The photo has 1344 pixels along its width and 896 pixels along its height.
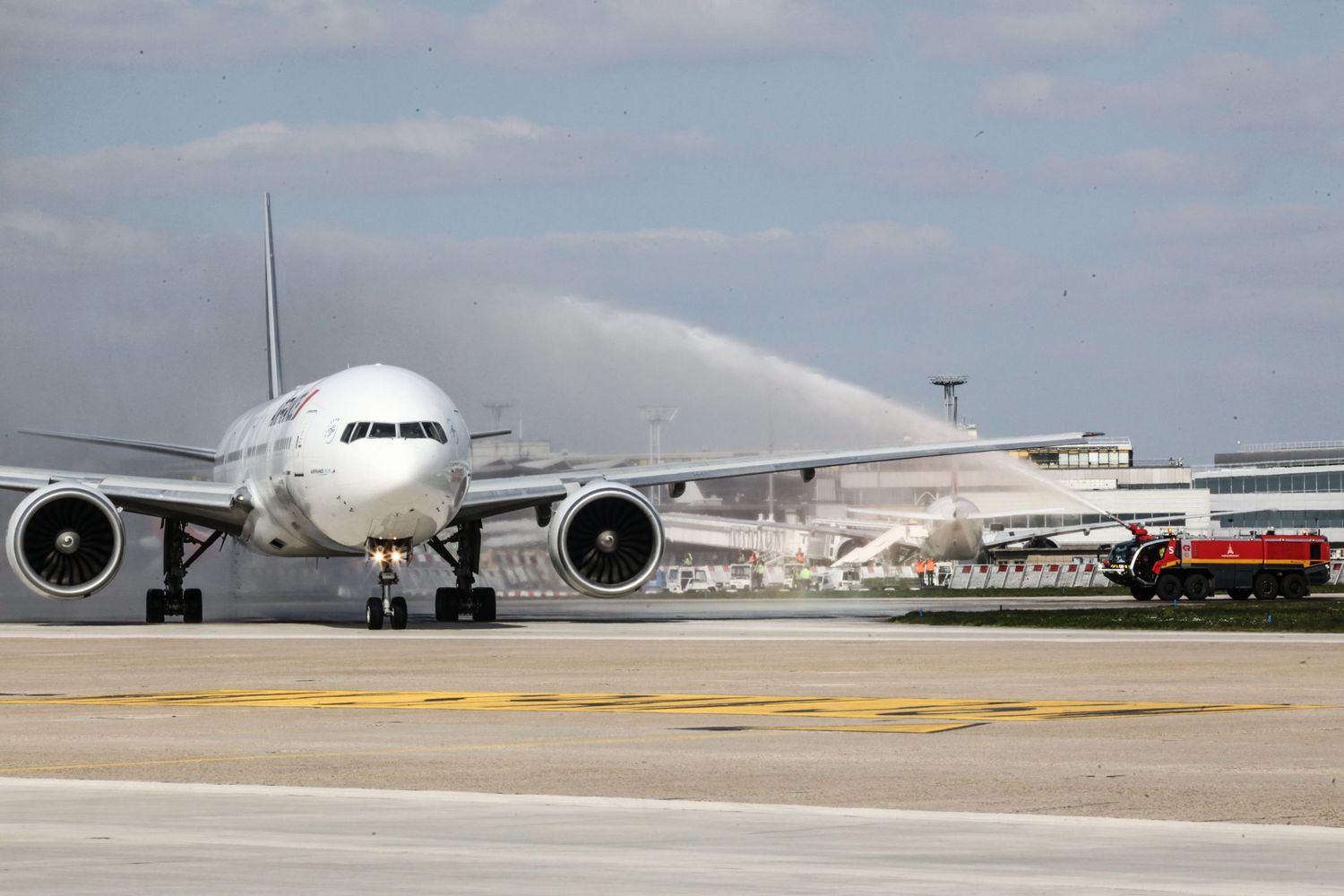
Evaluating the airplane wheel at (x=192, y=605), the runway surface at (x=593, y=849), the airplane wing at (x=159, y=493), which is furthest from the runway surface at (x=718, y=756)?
the airplane wheel at (x=192, y=605)

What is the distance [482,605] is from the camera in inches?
1674

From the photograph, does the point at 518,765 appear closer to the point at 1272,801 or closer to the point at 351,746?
the point at 351,746

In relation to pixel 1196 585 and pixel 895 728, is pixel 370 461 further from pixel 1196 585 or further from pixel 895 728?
pixel 1196 585

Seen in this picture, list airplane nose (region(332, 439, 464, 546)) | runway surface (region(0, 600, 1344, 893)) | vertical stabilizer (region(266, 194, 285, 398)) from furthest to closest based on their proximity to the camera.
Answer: vertical stabilizer (region(266, 194, 285, 398)), airplane nose (region(332, 439, 464, 546)), runway surface (region(0, 600, 1344, 893))

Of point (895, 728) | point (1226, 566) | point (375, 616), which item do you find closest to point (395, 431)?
point (375, 616)

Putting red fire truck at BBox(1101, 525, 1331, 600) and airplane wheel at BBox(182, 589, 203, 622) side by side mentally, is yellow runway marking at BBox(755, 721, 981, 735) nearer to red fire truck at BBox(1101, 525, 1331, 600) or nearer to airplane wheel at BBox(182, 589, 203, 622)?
airplane wheel at BBox(182, 589, 203, 622)

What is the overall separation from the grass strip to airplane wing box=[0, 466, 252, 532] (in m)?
13.5

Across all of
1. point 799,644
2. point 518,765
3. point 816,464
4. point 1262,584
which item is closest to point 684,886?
point 518,765

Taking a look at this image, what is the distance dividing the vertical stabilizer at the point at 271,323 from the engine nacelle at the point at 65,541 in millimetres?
14086

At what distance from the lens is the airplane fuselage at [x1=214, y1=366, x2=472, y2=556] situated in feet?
120

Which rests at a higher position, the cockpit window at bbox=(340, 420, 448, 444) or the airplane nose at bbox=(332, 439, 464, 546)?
the cockpit window at bbox=(340, 420, 448, 444)

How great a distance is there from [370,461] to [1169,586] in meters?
33.6

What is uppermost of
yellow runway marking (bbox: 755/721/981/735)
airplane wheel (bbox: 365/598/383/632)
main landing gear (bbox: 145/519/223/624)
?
main landing gear (bbox: 145/519/223/624)

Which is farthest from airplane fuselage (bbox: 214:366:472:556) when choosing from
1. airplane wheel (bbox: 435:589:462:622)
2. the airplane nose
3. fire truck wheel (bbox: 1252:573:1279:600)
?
fire truck wheel (bbox: 1252:573:1279:600)
